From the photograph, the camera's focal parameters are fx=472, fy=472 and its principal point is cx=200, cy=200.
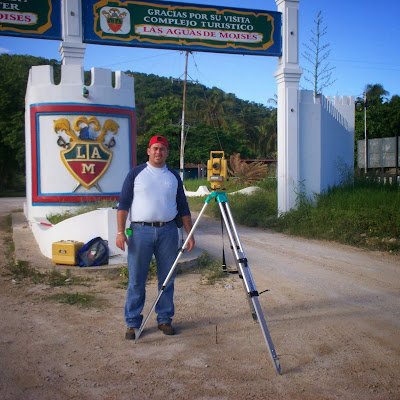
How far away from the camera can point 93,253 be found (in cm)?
689

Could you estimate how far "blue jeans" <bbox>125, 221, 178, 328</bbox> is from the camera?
4.30 meters

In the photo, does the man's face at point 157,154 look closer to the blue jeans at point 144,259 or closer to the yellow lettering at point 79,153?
the blue jeans at point 144,259

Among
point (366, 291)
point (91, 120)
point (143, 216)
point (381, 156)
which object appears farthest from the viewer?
point (381, 156)

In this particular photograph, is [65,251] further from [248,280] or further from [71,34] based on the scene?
[71,34]

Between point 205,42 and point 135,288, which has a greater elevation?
point 205,42

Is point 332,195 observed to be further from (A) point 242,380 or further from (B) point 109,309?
(A) point 242,380

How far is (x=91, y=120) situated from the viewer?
941 centimetres

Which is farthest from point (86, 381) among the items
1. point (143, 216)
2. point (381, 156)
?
point (381, 156)

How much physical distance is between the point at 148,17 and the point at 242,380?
9591 mm

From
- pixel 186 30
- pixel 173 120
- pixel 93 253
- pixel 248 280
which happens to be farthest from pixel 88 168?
pixel 173 120

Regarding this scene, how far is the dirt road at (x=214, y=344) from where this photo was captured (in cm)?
333

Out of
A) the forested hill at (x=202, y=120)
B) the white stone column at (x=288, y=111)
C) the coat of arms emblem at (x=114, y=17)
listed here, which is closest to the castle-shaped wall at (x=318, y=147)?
the white stone column at (x=288, y=111)

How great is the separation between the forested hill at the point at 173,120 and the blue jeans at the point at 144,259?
3099cm

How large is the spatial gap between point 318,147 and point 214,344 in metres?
8.79
